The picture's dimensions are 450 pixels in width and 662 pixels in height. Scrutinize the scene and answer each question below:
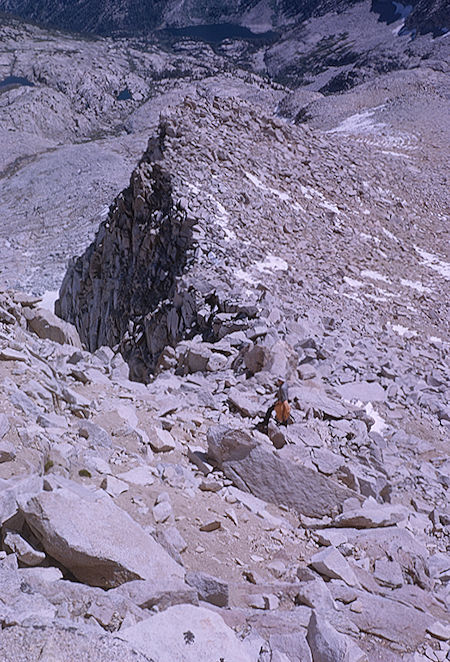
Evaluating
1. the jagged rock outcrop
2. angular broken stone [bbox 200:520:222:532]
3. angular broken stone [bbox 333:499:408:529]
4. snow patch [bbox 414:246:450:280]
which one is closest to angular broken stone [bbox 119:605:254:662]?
angular broken stone [bbox 200:520:222:532]

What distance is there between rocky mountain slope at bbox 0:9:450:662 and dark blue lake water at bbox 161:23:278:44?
112616 mm

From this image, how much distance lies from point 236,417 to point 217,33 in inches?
5444

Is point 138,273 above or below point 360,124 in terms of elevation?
below

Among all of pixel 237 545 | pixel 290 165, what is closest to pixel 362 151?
pixel 290 165

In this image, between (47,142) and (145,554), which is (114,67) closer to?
(47,142)

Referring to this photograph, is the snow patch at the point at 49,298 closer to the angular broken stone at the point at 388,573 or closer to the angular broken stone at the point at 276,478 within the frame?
the angular broken stone at the point at 276,478

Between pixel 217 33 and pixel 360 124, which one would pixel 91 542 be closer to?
pixel 360 124

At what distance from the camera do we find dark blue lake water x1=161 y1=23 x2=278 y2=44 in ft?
401

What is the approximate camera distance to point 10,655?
95.4 inches

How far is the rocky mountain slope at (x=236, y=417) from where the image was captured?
351cm

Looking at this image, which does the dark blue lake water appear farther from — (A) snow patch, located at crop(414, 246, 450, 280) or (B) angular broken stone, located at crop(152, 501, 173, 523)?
(B) angular broken stone, located at crop(152, 501, 173, 523)

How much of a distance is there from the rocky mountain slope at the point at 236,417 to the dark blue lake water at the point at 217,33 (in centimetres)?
11262

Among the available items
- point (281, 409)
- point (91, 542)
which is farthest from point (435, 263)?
point (91, 542)

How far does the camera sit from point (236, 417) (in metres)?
Result: 7.94
